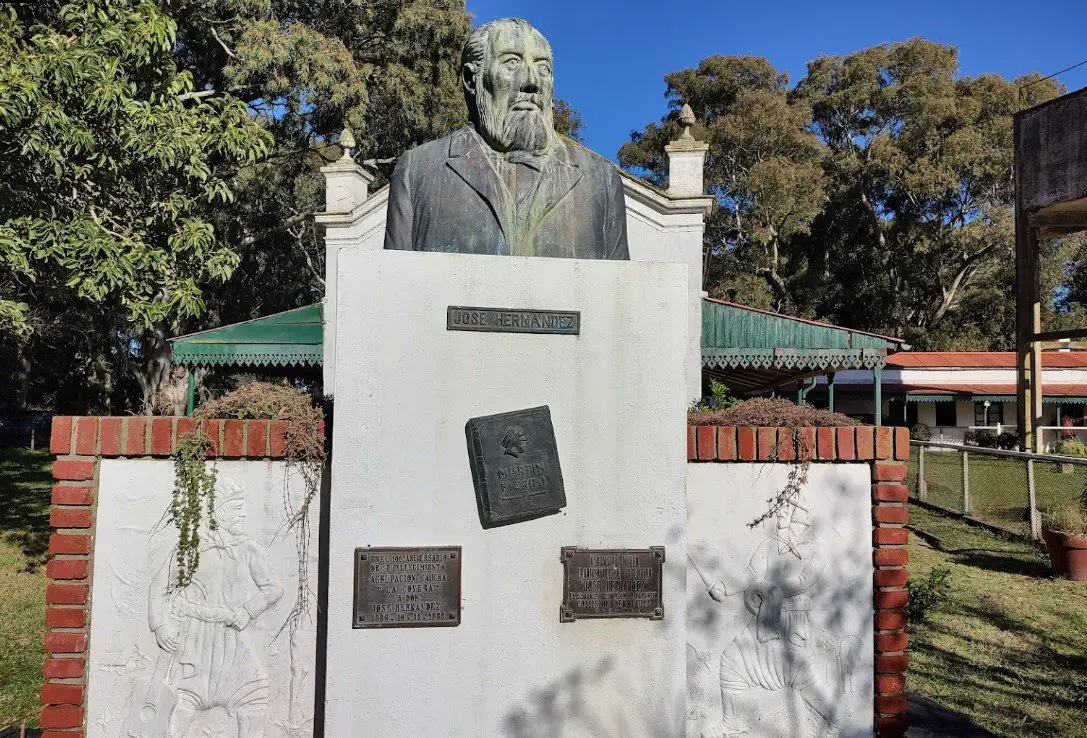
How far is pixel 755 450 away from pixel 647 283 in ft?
3.32

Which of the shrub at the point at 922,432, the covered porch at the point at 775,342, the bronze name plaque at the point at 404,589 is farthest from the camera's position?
the shrub at the point at 922,432

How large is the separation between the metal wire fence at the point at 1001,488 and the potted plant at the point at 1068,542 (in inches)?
24.6

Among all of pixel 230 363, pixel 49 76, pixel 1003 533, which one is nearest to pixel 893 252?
pixel 1003 533

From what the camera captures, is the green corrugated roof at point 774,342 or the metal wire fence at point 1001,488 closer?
the metal wire fence at point 1001,488

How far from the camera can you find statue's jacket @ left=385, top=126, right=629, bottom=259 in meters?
3.43

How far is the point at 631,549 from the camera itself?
322 centimetres

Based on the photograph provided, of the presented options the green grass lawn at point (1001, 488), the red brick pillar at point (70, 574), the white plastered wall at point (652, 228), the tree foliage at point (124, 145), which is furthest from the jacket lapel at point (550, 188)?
the green grass lawn at point (1001, 488)

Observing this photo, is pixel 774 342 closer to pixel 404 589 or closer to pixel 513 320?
pixel 513 320

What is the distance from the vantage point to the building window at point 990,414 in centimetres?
2974

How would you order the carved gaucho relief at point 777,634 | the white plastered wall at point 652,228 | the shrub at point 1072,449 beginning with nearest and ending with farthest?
the carved gaucho relief at point 777,634, the white plastered wall at point 652,228, the shrub at point 1072,449

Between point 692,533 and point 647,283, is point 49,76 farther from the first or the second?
point 692,533

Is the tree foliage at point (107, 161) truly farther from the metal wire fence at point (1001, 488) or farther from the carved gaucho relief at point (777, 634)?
the metal wire fence at point (1001, 488)

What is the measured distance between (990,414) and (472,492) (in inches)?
A: 1269

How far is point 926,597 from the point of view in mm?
7262
